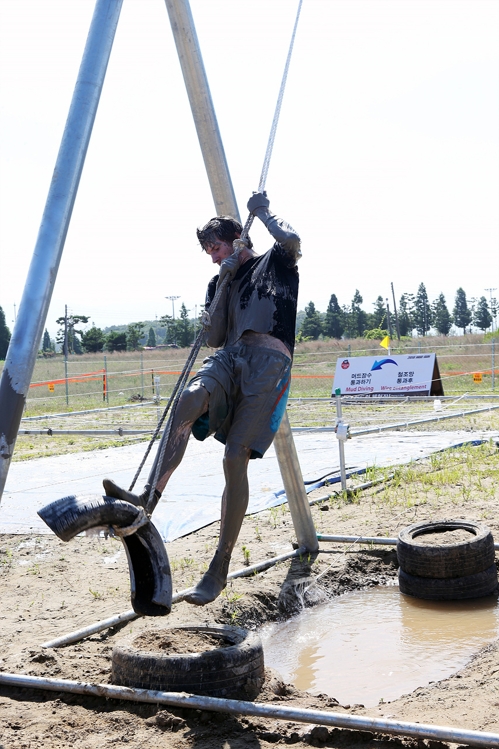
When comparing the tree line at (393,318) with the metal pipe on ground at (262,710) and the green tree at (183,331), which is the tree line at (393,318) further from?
the metal pipe on ground at (262,710)

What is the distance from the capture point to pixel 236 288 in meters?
4.20

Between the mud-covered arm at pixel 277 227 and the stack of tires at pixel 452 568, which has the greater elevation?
the mud-covered arm at pixel 277 227

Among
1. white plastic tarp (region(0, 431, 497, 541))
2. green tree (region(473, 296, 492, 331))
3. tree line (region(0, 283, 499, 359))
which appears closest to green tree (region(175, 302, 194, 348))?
tree line (region(0, 283, 499, 359))

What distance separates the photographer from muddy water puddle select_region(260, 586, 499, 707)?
362 centimetres

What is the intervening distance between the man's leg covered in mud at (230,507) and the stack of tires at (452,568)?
1.61 meters

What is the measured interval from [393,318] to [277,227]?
66.3 metres

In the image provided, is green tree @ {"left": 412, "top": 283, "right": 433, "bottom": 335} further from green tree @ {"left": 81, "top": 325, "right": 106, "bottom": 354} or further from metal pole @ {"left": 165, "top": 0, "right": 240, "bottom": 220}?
metal pole @ {"left": 165, "top": 0, "right": 240, "bottom": 220}

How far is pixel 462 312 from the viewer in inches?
3386

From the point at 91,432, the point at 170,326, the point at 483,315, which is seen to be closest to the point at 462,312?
the point at 483,315

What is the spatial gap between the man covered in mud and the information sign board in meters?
16.3

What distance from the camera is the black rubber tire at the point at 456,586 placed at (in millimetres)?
4781

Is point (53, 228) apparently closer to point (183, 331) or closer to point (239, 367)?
point (239, 367)

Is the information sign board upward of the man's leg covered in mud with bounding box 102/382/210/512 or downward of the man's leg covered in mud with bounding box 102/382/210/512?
downward

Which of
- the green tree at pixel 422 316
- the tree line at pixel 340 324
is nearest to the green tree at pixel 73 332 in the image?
the tree line at pixel 340 324
